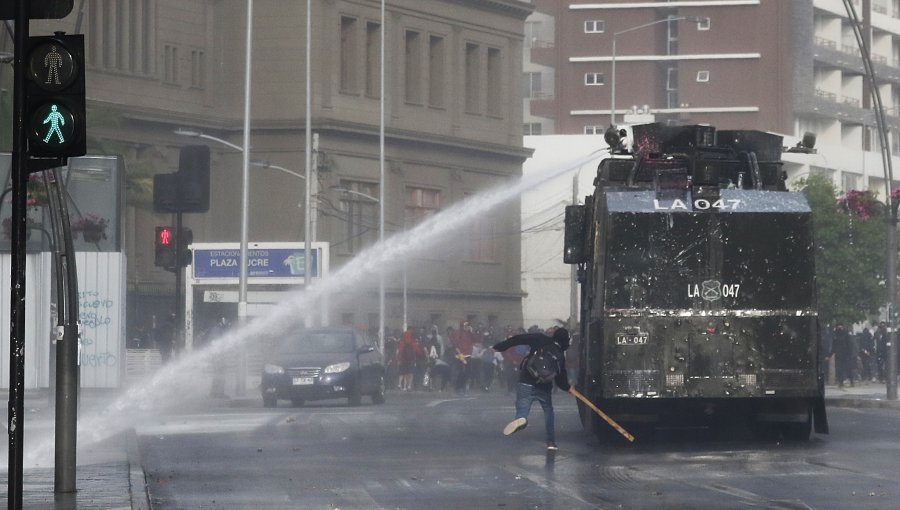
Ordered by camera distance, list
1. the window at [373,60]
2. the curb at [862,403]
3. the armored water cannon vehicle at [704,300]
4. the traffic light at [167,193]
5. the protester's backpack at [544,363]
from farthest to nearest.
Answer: the window at [373,60]
the curb at [862,403]
the traffic light at [167,193]
the protester's backpack at [544,363]
the armored water cannon vehicle at [704,300]

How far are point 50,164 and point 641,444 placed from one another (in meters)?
12.8

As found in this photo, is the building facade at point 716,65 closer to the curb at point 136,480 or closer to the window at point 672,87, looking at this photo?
the window at point 672,87

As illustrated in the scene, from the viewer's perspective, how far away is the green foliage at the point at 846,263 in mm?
49719

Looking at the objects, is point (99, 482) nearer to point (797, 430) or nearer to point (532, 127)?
point (797, 430)

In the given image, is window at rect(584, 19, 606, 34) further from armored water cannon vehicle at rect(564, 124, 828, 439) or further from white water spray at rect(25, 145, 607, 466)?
armored water cannon vehicle at rect(564, 124, 828, 439)

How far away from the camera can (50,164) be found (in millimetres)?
10766

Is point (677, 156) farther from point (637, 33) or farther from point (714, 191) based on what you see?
point (637, 33)

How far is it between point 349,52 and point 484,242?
397 inches

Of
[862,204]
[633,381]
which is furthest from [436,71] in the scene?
[633,381]

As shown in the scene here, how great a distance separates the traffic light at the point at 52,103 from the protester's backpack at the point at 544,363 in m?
11.8

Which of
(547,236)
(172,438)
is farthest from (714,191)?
(547,236)

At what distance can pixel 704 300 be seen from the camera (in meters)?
21.0

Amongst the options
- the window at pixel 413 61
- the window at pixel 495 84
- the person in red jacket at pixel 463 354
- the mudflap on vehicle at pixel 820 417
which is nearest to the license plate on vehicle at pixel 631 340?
the mudflap on vehicle at pixel 820 417

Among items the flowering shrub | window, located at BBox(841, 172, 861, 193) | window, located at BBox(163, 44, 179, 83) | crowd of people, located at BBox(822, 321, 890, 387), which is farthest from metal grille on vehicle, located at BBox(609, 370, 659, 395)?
window, located at BBox(841, 172, 861, 193)
